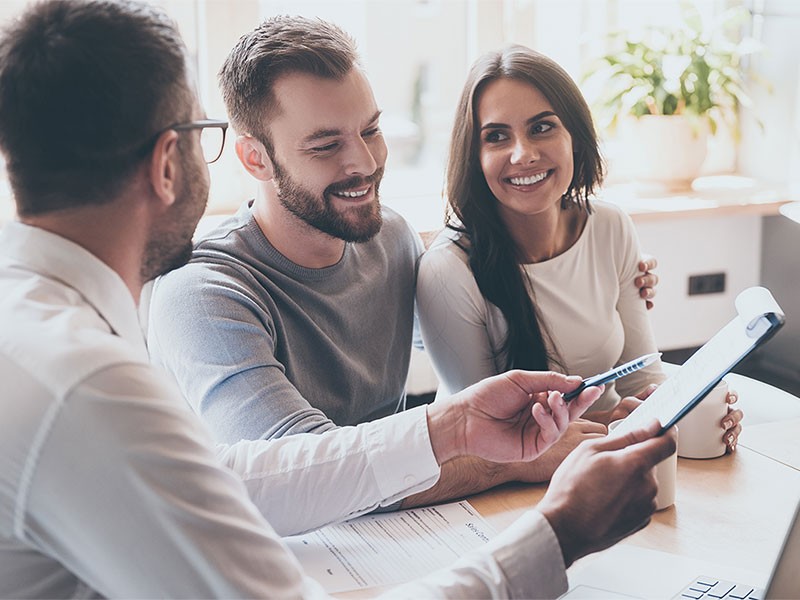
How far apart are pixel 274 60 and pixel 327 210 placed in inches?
10.7

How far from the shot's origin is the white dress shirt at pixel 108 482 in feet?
2.74

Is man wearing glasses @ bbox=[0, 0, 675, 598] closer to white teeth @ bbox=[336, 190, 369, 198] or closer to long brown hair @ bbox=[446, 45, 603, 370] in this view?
white teeth @ bbox=[336, 190, 369, 198]

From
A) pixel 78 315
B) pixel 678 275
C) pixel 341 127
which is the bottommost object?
pixel 678 275

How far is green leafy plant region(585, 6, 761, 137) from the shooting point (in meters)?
3.49

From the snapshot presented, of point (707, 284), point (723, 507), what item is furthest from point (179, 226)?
point (707, 284)

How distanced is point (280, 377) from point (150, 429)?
25.6 inches

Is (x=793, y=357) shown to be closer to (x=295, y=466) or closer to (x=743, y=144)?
(x=743, y=144)

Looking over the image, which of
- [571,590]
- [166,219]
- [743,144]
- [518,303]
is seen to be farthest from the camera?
[743,144]

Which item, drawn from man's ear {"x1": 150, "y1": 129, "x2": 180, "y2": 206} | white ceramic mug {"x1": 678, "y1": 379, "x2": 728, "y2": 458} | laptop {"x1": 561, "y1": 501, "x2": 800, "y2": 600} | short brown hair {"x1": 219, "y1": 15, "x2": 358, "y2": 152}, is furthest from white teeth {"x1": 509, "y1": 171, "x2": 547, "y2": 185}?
man's ear {"x1": 150, "y1": 129, "x2": 180, "y2": 206}

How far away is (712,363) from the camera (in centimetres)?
110

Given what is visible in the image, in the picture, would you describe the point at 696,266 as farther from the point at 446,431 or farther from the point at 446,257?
the point at 446,431

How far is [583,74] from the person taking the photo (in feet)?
11.9

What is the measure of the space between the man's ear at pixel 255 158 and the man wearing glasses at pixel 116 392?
61 cm

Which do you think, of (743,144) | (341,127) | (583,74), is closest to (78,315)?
(341,127)
